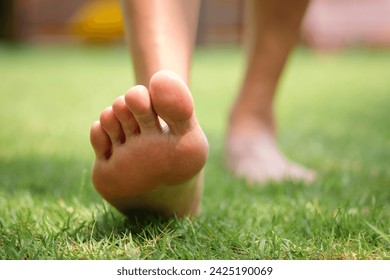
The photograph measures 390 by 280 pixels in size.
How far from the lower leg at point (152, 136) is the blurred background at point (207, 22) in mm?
6249

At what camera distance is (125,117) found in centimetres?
75

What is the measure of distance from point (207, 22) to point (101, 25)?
1.84 meters

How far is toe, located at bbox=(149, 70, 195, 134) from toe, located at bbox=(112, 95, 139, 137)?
0.04 m

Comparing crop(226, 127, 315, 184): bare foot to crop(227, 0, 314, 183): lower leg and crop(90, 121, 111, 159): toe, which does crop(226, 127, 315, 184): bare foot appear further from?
crop(90, 121, 111, 159): toe

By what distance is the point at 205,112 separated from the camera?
254 cm

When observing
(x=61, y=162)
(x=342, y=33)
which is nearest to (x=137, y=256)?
(x=61, y=162)

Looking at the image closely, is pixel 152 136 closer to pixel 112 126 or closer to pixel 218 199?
pixel 112 126

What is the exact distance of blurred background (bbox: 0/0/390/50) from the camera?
7109 mm

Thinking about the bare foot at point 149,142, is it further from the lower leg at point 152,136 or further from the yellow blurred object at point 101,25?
the yellow blurred object at point 101,25

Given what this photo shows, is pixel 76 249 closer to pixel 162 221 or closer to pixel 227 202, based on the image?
pixel 162 221

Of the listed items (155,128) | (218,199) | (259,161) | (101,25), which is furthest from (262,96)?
(101,25)

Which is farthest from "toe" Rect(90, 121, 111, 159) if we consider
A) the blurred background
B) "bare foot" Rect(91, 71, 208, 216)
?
the blurred background
